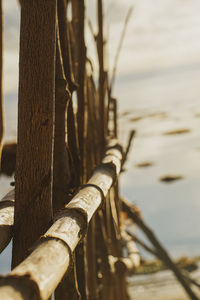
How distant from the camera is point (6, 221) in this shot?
125cm

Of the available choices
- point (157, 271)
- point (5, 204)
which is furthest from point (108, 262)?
point (157, 271)

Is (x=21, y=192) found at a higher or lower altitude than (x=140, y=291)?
higher

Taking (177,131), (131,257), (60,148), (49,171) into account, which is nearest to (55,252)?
(49,171)

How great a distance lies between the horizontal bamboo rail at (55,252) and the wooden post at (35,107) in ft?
0.26

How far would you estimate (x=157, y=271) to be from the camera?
247 inches

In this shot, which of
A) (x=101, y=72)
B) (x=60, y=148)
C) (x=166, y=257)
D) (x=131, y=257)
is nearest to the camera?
(x=60, y=148)

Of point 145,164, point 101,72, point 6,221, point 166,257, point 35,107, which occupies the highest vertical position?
point 35,107

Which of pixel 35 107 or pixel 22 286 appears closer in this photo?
pixel 22 286

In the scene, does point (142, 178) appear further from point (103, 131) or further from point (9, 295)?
point (9, 295)

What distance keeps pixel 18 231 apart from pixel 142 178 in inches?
271

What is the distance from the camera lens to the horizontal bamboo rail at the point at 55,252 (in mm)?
807

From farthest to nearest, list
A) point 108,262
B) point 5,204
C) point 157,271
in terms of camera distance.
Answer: point 157,271 → point 108,262 → point 5,204

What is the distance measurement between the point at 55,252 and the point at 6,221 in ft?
1.02

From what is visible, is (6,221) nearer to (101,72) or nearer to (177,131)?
(101,72)
